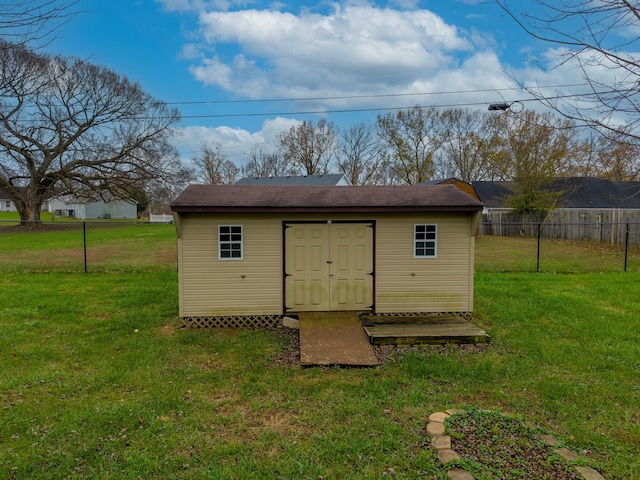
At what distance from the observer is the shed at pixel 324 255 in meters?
6.88

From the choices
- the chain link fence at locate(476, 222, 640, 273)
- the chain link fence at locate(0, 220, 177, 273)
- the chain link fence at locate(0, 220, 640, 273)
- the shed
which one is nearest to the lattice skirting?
the shed

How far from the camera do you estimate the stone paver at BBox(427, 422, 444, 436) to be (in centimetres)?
360

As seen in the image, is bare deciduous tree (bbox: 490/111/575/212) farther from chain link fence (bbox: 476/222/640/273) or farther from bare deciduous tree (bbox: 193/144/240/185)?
bare deciduous tree (bbox: 193/144/240/185)

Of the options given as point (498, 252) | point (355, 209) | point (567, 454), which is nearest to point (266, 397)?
point (567, 454)

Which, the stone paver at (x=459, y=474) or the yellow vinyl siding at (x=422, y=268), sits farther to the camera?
the yellow vinyl siding at (x=422, y=268)

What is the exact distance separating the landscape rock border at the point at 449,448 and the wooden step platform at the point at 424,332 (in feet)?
6.70

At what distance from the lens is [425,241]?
7.19 metres

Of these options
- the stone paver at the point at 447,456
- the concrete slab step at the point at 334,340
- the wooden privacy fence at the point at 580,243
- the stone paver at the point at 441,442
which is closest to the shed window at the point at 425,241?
the concrete slab step at the point at 334,340

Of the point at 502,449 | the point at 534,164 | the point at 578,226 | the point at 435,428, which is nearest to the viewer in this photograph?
the point at 502,449

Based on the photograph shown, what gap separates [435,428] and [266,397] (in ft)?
6.14

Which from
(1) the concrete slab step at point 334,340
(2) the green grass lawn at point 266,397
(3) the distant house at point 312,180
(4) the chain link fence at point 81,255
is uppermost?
(3) the distant house at point 312,180

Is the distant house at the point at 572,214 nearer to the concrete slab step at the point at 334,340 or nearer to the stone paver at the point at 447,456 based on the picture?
A: the concrete slab step at the point at 334,340

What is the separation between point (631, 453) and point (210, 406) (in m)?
4.00

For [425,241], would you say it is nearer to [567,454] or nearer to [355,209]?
[355,209]
